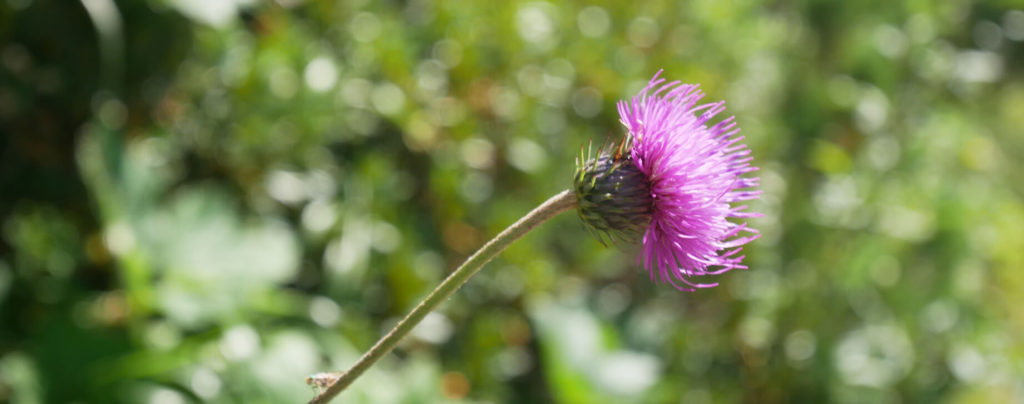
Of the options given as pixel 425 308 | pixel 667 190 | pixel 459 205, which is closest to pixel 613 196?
pixel 667 190

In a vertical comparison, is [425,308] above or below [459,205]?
below

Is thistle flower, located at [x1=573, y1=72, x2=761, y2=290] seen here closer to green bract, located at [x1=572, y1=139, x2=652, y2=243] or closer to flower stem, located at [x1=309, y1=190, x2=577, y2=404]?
green bract, located at [x1=572, y1=139, x2=652, y2=243]

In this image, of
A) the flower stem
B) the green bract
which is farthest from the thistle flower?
the flower stem

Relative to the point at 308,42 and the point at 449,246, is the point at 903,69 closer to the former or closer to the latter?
the point at 449,246

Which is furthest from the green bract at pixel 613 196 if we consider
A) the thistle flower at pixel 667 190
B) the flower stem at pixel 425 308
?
the flower stem at pixel 425 308

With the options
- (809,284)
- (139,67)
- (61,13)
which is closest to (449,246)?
(139,67)

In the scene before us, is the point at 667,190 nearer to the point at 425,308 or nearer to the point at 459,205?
the point at 425,308
